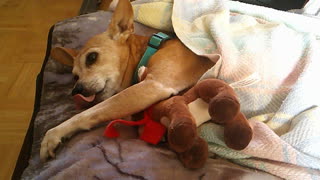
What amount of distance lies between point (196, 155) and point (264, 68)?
0.44m

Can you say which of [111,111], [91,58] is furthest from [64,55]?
[111,111]

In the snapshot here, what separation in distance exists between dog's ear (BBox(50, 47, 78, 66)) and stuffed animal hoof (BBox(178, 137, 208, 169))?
0.77m

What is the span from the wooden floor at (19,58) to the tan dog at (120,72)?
0.55m

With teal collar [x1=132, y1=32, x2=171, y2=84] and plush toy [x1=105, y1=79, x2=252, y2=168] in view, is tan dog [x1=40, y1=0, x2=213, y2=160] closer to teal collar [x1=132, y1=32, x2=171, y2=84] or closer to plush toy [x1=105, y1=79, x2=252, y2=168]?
teal collar [x1=132, y1=32, x2=171, y2=84]

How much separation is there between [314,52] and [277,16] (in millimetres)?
293

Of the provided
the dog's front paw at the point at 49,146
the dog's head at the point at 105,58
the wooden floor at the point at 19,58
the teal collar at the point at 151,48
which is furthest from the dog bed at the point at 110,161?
the wooden floor at the point at 19,58

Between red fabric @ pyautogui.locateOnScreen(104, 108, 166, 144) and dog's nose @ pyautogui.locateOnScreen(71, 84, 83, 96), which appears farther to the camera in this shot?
dog's nose @ pyautogui.locateOnScreen(71, 84, 83, 96)

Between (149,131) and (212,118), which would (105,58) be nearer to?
(149,131)

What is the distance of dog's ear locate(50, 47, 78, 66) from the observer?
1.41 meters

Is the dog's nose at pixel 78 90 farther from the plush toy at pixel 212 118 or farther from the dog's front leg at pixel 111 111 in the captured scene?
the plush toy at pixel 212 118

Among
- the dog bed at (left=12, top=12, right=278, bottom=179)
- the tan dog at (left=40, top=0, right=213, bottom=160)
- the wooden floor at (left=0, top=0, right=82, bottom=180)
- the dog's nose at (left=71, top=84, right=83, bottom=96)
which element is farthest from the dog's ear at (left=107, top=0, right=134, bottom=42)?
the wooden floor at (left=0, top=0, right=82, bottom=180)

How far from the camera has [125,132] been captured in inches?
40.8

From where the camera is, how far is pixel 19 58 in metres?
2.24

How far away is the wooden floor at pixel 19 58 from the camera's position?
1.69m
